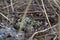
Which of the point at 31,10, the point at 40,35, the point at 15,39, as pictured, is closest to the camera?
the point at 15,39

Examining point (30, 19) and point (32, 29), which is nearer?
point (32, 29)

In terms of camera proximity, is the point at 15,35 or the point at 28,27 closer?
the point at 15,35

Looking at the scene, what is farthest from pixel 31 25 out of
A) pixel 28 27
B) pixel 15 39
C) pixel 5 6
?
pixel 5 6

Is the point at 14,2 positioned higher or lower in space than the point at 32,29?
higher

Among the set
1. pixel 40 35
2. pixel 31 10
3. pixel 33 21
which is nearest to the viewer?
pixel 40 35

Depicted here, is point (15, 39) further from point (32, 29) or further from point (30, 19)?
point (30, 19)

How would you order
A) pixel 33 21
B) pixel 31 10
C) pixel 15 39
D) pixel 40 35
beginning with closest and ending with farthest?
1. pixel 15 39
2. pixel 40 35
3. pixel 33 21
4. pixel 31 10

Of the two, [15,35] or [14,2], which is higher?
[14,2]

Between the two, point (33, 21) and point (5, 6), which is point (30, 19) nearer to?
point (33, 21)

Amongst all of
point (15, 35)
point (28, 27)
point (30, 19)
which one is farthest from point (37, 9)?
point (15, 35)
